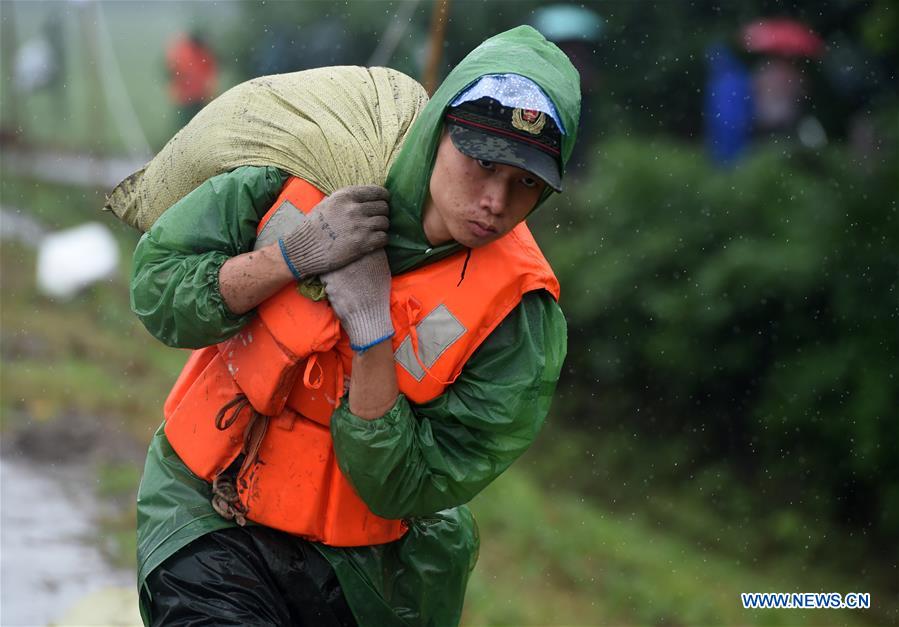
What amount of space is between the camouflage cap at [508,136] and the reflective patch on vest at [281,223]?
39 cm

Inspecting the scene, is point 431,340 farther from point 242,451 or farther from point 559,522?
point 559,522

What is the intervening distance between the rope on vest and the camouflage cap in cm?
81

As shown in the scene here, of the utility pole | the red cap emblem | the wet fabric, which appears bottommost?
the utility pole

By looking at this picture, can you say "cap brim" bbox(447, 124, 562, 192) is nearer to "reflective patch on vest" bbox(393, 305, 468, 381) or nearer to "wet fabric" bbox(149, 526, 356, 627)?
"reflective patch on vest" bbox(393, 305, 468, 381)

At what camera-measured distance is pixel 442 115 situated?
261 cm

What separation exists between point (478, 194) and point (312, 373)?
0.57 metres

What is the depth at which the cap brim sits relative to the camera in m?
2.52

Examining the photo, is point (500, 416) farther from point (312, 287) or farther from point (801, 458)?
point (801, 458)

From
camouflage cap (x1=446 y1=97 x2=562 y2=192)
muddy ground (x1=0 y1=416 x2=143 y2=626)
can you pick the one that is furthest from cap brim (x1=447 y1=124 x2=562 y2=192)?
muddy ground (x1=0 y1=416 x2=143 y2=626)

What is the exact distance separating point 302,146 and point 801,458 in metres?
5.86

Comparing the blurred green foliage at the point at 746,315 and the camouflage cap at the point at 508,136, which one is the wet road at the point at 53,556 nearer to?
the camouflage cap at the point at 508,136

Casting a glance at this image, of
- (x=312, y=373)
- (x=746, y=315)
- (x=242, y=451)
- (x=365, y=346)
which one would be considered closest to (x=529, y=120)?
(x=365, y=346)

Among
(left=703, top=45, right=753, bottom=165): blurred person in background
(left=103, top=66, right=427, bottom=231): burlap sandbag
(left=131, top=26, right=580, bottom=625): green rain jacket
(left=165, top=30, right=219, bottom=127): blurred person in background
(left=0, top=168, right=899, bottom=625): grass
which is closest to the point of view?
(left=131, top=26, right=580, bottom=625): green rain jacket

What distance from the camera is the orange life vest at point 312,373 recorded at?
2703 mm
